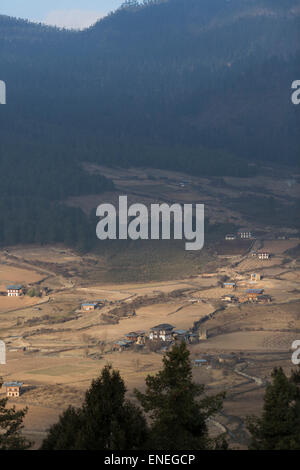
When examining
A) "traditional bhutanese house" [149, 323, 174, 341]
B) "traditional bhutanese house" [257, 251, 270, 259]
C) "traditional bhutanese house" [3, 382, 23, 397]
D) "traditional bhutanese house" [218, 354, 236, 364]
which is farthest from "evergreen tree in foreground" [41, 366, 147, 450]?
"traditional bhutanese house" [257, 251, 270, 259]

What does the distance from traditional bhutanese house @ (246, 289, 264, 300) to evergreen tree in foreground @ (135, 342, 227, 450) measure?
3877 centimetres

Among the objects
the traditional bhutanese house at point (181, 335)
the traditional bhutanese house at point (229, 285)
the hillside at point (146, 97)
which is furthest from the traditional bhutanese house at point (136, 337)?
the hillside at point (146, 97)

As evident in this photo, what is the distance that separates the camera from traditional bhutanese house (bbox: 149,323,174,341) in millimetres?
47625

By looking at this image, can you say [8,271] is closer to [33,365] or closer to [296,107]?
[33,365]

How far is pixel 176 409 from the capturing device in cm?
1983

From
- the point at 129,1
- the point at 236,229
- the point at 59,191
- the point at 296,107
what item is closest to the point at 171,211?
the point at 236,229

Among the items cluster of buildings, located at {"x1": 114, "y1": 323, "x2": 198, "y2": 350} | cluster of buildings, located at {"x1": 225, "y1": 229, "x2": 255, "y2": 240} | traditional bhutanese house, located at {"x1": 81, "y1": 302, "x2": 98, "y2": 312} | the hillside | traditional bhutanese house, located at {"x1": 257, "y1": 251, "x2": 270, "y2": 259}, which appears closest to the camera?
cluster of buildings, located at {"x1": 114, "y1": 323, "x2": 198, "y2": 350}

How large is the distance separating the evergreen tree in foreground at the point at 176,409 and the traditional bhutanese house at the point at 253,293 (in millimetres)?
38772

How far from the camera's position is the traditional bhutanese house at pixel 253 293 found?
58969mm

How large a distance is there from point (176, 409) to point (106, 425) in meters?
1.60

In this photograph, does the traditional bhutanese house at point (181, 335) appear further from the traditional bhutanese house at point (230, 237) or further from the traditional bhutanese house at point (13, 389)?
the traditional bhutanese house at point (230, 237)

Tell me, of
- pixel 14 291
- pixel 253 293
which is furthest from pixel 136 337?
pixel 14 291

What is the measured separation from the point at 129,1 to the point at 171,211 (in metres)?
111

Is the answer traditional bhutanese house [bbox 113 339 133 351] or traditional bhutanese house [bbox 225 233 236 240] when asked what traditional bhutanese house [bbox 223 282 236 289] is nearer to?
traditional bhutanese house [bbox 225 233 236 240]
